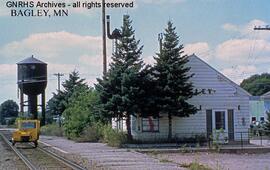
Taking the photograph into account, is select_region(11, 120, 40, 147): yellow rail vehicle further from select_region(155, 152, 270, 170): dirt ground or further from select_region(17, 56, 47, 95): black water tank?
select_region(17, 56, 47, 95): black water tank

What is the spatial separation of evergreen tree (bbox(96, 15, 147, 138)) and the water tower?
1482 inches

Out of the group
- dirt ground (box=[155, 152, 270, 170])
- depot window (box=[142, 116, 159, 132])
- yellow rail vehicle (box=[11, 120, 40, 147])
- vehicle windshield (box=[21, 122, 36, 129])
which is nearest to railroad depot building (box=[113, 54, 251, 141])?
depot window (box=[142, 116, 159, 132])

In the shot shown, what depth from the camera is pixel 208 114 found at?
136ft

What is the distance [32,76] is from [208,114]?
39.8 metres

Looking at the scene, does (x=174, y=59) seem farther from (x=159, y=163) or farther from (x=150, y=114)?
(x=159, y=163)

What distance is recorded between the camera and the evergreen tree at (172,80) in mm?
38625

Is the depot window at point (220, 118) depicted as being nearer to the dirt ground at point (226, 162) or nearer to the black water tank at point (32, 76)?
the dirt ground at point (226, 162)

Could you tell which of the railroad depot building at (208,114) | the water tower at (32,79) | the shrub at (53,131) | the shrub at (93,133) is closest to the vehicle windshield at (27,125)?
the shrub at (93,133)

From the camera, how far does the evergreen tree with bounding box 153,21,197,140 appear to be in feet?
127

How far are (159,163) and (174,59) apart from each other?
1608 cm

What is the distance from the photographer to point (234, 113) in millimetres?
41438

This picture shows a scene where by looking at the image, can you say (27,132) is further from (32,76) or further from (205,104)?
(32,76)

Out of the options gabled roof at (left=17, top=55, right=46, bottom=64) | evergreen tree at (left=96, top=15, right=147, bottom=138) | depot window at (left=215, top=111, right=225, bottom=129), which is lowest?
depot window at (left=215, top=111, right=225, bottom=129)

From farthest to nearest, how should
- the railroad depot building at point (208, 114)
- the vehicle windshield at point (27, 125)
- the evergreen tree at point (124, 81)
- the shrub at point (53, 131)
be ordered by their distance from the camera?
the shrub at point (53, 131) < the vehicle windshield at point (27, 125) < the railroad depot building at point (208, 114) < the evergreen tree at point (124, 81)
